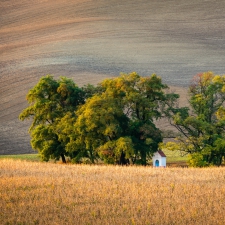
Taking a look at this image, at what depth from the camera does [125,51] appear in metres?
142

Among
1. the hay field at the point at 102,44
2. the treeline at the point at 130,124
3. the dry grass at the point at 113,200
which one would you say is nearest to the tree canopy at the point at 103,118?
the treeline at the point at 130,124

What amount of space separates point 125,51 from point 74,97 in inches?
3309

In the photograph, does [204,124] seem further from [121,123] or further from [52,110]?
[52,110]

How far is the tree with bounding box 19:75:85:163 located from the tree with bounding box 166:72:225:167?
13.5 metres

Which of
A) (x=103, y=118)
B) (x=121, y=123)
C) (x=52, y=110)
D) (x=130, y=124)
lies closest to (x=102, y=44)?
(x=52, y=110)

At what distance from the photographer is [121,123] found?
5438 cm

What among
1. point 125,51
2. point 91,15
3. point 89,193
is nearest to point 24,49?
point 125,51

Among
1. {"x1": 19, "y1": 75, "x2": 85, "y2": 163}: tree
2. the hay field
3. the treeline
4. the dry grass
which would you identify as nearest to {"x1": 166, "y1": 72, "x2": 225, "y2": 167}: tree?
the treeline

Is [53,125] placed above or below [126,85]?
below

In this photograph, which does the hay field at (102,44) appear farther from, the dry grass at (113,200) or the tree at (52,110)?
the dry grass at (113,200)

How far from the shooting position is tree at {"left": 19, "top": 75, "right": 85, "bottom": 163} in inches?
2293

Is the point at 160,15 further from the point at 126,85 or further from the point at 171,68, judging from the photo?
the point at 126,85

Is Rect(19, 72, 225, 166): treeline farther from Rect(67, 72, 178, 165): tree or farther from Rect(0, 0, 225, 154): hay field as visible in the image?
Rect(0, 0, 225, 154): hay field

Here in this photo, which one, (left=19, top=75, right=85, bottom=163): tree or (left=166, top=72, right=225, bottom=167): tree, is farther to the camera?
(left=19, top=75, right=85, bottom=163): tree
